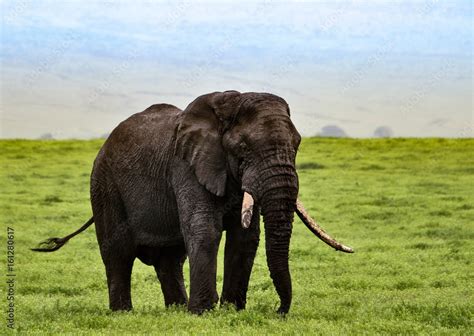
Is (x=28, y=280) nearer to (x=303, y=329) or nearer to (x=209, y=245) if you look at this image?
(x=209, y=245)

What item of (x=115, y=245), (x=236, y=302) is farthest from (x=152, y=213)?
(x=236, y=302)

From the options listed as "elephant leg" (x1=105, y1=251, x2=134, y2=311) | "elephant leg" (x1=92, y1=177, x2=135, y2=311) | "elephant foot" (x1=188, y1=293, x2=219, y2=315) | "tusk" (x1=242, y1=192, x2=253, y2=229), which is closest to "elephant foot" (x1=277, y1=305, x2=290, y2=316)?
"elephant foot" (x1=188, y1=293, x2=219, y2=315)

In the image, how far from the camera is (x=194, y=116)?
12828mm

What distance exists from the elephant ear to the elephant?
14mm

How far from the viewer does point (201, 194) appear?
12445 millimetres

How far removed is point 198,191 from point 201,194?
0.21ft

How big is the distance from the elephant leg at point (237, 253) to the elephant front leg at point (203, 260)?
43 centimetres

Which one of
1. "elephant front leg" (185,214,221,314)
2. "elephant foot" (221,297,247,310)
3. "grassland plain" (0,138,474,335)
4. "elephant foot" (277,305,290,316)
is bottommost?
"grassland plain" (0,138,474,335)

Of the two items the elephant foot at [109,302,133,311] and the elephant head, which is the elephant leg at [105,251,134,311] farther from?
the elephant head

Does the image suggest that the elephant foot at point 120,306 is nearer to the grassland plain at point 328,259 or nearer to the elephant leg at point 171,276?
the grassland plain at point 328,259

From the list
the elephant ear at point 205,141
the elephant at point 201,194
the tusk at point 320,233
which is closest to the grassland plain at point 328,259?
the elephant at point 201,194

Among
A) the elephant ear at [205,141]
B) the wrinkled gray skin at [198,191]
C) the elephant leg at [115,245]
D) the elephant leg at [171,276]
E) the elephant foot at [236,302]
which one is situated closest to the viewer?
the wrinkled gray skin at [198,191]

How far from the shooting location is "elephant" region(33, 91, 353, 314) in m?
11.6

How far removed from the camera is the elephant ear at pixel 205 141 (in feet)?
40.4
